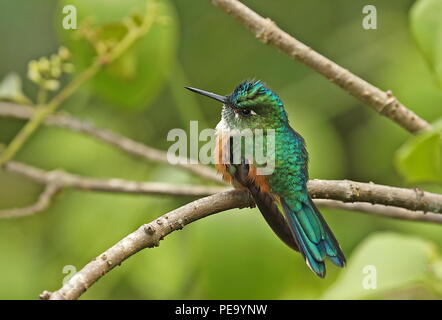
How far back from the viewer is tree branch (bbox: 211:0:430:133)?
2.49m

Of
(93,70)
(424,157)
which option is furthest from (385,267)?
(93,70)

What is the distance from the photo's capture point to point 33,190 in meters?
4.66

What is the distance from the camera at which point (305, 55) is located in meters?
2.49

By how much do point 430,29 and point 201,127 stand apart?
152 centimetres

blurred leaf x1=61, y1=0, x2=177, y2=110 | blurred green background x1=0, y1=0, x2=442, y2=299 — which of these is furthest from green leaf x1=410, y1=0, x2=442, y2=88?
blurred leaf x1=61, y1=0, x2=177, y2=110

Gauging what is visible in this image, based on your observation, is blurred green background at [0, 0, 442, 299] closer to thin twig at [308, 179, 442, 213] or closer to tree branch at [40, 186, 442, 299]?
thin twig at [308, 179, 442, 213]

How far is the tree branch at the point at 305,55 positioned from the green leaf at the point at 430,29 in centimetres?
20

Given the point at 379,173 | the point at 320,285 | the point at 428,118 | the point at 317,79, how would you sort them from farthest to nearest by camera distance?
the point at 317,79 → the point at 379,173 → the point at 428,118 → the point at 320,285

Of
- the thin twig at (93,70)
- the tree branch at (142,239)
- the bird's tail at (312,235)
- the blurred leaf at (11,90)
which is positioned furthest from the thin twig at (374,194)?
the blurred leaf at (11,90)

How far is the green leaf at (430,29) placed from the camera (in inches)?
94.0

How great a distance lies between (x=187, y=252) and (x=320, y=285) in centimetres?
62

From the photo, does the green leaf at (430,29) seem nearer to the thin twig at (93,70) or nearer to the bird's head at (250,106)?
the bird's head at (250,106)
